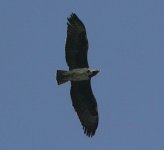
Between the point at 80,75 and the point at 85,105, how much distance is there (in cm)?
123

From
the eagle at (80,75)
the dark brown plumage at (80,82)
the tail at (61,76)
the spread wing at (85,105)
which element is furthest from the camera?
the spread wing at (85,105)

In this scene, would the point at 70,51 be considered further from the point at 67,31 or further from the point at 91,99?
the point at 91,99

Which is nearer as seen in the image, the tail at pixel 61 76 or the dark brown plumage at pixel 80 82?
the tail at pixel 61 76

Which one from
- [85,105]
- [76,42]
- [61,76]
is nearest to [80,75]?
[61,76]

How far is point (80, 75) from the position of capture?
2133 centimetres

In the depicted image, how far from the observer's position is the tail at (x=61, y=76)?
20.6m

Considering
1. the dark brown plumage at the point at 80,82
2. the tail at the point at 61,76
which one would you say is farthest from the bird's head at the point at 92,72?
the tail at the point at 61,76

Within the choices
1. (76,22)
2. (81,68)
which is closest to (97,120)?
(81,68)

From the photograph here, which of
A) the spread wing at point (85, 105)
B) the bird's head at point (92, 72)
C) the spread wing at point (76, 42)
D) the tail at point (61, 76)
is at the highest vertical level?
the spread wing at point (76, 42)

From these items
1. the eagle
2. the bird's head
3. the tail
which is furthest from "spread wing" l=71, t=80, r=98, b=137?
the tail

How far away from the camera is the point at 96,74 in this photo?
70.1 ft

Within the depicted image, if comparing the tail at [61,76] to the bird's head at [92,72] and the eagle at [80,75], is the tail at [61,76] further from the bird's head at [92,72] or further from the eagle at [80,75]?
the bird's head at [92,72]

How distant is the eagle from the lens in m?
21.1

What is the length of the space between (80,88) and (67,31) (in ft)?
6.61
